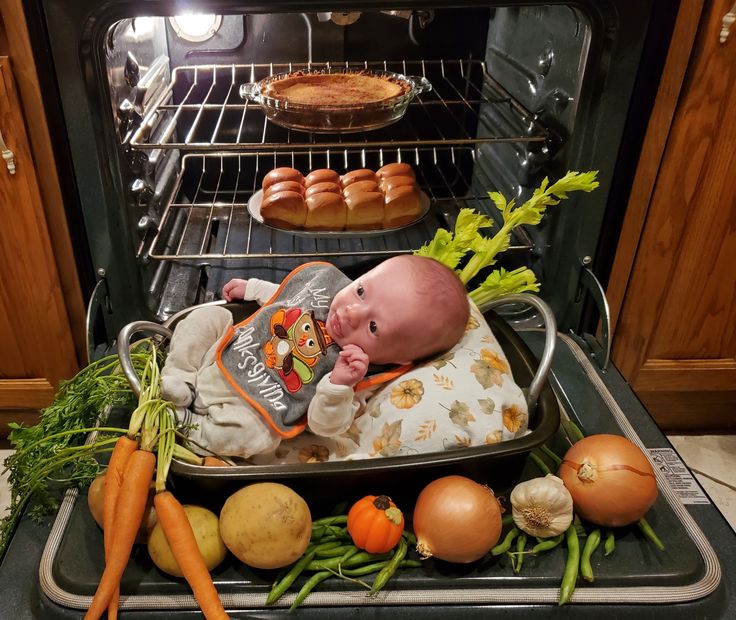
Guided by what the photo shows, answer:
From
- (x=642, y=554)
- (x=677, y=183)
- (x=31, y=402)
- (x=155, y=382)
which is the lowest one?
(x=31, y=402)

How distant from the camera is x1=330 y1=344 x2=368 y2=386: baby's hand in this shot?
982 mm

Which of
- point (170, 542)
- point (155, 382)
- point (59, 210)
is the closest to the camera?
point (170, 542)

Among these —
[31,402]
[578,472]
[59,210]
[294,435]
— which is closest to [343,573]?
[294,435]

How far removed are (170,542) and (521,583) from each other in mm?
462

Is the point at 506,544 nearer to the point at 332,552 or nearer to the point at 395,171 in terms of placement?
the point at 332,552

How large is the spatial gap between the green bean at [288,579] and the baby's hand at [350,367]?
0.23 m

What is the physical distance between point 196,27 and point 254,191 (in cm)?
41

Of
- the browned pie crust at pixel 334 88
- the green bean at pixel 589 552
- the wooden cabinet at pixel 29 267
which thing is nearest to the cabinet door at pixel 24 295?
the wooden cabinet at pixel 29 267

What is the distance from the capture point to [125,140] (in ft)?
4.05

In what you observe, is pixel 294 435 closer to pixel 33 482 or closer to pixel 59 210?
pixel 33 482

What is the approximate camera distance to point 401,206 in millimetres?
1548

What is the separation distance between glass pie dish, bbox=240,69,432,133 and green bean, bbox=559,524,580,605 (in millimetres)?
815

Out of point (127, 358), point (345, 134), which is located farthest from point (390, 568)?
point (345, 134)

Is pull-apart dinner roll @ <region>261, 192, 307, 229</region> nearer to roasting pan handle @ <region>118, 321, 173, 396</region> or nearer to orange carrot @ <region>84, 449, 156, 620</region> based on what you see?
roasting pan handle @ <region>118, 321, 173, 396</region>
